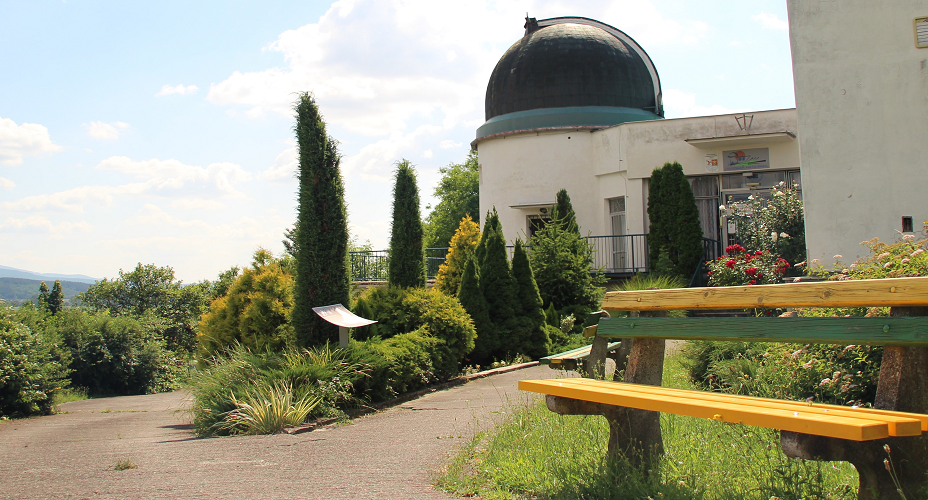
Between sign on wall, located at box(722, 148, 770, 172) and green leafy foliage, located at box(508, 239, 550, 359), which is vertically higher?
sign on wall, located at box(722, 148, 770, 172)

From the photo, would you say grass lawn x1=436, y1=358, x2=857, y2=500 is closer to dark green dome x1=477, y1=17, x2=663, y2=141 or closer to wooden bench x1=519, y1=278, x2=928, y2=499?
wooden bench x1=519, y1=278, x2=928, y2=499

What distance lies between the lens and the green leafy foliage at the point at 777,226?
49.7 ft

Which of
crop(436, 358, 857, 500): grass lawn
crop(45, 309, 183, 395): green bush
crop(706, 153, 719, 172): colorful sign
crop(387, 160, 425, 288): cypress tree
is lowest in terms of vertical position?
→ crop(45, 309, 183, 395): green bush

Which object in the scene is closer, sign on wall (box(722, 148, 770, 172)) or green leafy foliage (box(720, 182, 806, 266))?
green leafy foliage (box(720, 182, 806, 266))

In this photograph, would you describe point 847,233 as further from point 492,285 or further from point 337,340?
Answer: point 337,340

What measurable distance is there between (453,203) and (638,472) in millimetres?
48069

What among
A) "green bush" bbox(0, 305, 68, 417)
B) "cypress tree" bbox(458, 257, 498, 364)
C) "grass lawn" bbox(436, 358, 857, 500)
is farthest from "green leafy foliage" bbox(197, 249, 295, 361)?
"grass lawn" bbox(436, 358, 857, 500)

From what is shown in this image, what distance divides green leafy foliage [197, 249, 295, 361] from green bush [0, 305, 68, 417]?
2465 mm

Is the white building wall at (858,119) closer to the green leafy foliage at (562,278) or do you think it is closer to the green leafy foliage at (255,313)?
the green leafy foliage at (562,278)

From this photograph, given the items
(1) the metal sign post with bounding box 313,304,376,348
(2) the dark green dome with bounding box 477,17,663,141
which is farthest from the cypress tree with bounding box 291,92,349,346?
(2) the dark green dome with bounding box 477,17,663,141

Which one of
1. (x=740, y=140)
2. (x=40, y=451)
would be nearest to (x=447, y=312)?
(x=40, y=451)

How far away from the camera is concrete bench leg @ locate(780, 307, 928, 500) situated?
2857mm

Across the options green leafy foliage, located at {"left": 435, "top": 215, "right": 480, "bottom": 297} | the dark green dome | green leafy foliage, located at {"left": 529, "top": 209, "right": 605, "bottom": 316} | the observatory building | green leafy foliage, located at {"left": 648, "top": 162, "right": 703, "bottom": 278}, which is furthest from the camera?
the dark green dome

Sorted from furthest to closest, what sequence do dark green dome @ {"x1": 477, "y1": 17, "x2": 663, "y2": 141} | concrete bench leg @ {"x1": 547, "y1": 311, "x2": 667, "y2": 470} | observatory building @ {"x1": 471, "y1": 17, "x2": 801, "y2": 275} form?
1. dark green dome @ {"x1": 477, "y1": 17, "x2": 663, "y2": 141}
2. observatory building @ {"x1": 471, "y1": 17, "x2": 801, "y2": 275}
3. concrete bench leg @ {"x1": 547, "y1": 311, "x2": 667, "y2": 470}
